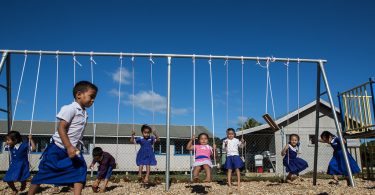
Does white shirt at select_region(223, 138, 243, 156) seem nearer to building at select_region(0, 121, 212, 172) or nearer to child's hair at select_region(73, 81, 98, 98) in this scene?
child's hair at select_region(73, 81, 98, 98)

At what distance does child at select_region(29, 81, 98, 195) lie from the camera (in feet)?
12.2

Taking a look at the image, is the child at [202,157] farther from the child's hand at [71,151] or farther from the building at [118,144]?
the building at [118,144]

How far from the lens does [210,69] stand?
26.3 feet

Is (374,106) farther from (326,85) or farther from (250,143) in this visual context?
(250,143)

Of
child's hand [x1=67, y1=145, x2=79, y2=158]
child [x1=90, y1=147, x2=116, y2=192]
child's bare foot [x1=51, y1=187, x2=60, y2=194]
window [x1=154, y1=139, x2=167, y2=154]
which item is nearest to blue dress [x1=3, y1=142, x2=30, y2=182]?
child's bare foot [x1=51, y1=187, x2=60, y2=194]

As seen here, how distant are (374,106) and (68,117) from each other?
5.40 metres

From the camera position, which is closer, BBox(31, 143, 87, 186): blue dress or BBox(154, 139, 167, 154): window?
BBox(31, 143, 87, 186): blue dress

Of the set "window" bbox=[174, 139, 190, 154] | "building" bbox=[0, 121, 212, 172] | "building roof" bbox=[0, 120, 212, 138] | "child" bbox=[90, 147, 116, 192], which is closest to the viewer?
"child" bbox=[90, 147, 116, 192]

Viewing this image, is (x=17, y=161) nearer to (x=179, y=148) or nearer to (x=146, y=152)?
(x=146, y=152)

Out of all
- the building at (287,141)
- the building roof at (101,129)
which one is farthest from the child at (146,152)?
the building roof at (101,129)

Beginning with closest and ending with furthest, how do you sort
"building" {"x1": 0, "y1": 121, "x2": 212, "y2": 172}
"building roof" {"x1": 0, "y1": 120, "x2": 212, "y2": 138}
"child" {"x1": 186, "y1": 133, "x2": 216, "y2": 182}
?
"child" {"x1": 186, "y1": 133, "x2": 216, "y2": 182}
"building" {"x1": 0, "y1": 121, "x2": 212, "y2": 172}
"building roof" {"x1": 0, "y1": 120, "x2": 212, "y2": 138}

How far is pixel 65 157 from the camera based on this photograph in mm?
3830

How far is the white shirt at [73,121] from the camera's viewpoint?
148 inches

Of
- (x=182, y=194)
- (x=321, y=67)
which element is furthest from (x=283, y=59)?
(x=182, y=194)
